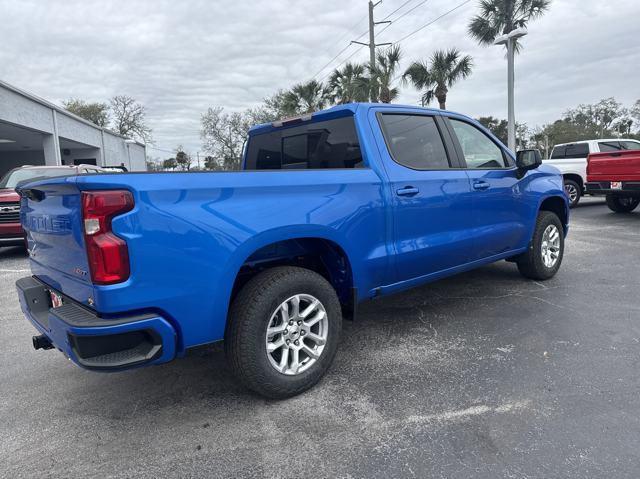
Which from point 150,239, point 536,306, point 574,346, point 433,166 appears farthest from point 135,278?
point 536,306

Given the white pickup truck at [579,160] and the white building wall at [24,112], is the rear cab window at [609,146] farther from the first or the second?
the white building wall at [24,112]

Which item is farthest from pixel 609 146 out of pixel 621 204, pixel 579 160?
pixel 621 204

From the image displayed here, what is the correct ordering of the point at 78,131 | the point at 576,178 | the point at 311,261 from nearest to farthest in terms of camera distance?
the point at 311,261 → the point at 576,178 → the point at 78,131

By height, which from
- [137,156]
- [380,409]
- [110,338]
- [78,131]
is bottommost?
[380,409]

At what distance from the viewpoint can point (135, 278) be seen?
218 cm

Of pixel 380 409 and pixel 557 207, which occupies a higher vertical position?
pixel 557 207

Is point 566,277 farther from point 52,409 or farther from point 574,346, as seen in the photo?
point 52,409

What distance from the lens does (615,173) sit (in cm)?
1025

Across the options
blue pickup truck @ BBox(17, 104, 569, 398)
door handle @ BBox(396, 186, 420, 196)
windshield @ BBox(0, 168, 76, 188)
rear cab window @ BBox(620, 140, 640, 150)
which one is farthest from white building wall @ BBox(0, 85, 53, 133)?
rear cab window @ BBox(620, 140, 640, 150)

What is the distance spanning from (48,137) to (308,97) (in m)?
13.8

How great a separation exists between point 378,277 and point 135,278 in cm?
177

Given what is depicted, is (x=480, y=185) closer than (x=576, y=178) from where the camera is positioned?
Yes

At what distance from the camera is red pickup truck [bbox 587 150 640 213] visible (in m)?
9.88

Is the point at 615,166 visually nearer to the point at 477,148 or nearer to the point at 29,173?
the point at 477,148
